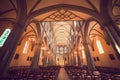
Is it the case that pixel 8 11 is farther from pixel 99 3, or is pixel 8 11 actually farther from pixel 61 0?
pixel 99 3

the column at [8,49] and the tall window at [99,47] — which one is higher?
the tall window at [99,47]

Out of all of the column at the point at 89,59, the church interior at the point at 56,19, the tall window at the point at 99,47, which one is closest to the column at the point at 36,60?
the church interior at the point at 56,19

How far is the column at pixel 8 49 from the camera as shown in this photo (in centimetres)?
730

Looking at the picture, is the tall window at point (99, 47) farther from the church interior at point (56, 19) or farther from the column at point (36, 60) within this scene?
the column at point (36, 60)

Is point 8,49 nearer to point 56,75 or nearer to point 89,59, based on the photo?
point 56,75

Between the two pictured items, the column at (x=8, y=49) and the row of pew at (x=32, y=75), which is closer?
the row of pew at (x=32, y=75)

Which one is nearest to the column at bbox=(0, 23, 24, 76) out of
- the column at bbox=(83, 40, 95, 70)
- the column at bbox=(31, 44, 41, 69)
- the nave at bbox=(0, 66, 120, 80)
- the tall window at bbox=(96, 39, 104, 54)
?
the nave at bbox=(0, 66, 120, 80)

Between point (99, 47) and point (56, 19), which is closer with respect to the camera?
point (56, 19)

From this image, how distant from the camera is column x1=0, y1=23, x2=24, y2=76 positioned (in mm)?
7299

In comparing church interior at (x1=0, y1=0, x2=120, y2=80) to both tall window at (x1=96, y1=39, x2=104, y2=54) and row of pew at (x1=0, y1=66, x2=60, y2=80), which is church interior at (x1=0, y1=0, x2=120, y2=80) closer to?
row of pew at (x1=0, y1=66, x2=60, y2=80)

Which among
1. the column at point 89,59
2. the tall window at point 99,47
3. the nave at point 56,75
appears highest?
the tall window at point 99,47

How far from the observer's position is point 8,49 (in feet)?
25.8

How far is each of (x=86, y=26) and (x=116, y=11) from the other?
175 inches

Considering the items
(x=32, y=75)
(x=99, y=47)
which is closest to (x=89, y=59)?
(x=32, y=75)
